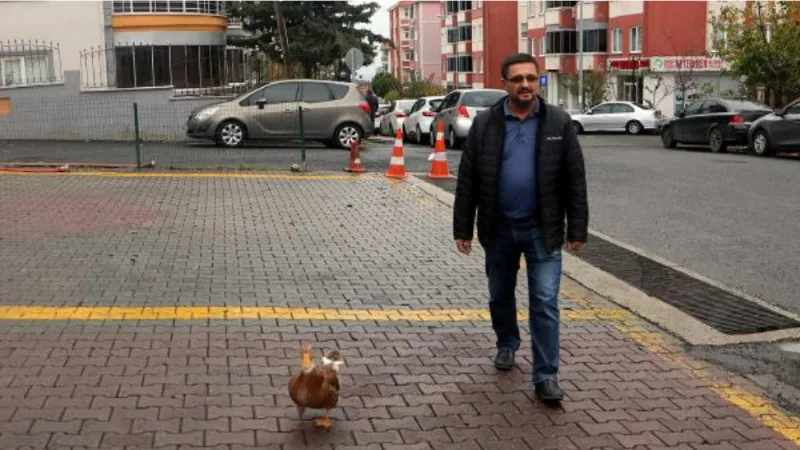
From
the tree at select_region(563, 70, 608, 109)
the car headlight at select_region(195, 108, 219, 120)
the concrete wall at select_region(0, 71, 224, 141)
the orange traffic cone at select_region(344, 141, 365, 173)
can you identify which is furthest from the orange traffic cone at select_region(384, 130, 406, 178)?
the tree at select_region(563, 70, 608, 109)

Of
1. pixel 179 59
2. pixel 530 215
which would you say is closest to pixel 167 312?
pixel 530 215

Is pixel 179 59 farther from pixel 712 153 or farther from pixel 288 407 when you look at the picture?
pixel 288 407

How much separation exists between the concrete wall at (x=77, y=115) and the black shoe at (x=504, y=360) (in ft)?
56.8

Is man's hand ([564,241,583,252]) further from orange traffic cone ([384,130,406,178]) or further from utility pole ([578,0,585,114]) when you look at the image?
utility pole ([578,0,585,114])

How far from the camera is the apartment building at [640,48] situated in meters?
45.1

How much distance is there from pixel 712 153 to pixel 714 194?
34.4 feet

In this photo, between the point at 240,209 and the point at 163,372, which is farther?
the point at 240,209

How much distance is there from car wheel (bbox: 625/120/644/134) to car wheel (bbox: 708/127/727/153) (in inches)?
496

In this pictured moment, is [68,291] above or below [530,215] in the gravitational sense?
below

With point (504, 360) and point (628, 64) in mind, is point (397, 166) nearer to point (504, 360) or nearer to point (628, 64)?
point (504, 360)

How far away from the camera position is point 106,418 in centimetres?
465

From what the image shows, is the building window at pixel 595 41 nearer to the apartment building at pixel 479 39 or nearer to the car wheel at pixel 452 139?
the apartment building at pixel 479 39

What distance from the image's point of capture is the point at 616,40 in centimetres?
5156

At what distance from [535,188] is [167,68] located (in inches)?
1054
